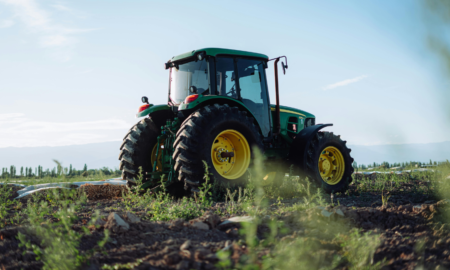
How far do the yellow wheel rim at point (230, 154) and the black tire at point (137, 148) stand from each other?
54.7 inches

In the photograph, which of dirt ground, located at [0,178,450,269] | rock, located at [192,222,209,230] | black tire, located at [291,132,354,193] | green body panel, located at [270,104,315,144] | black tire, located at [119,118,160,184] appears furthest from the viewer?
green body panel, located at [270,104,315,144]

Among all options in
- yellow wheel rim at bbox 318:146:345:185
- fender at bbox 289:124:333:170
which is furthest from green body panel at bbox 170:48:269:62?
yellow wheel rim at bbox 318:146:345:185

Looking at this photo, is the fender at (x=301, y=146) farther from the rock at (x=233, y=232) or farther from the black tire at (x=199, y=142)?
the rock at (x=233, y=232)

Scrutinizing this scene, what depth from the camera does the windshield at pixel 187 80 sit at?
5949 millimetres

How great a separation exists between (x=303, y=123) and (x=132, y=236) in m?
5.85

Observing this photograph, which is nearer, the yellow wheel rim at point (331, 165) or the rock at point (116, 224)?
the rock at point (116, 224)

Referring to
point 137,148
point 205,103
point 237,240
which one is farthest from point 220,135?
point 237,240

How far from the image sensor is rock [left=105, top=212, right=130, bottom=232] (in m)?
2.81

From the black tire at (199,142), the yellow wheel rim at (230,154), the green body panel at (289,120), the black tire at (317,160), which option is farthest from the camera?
the green body panel at (289,120)

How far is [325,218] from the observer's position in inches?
123

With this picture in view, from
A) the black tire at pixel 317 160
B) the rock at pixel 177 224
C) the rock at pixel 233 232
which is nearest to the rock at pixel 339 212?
the rock at pixel 233 232

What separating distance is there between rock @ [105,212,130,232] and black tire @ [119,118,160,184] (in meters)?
3.09

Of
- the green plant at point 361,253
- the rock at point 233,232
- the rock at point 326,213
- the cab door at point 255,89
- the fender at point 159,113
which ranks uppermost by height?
the cab door at point 255,89

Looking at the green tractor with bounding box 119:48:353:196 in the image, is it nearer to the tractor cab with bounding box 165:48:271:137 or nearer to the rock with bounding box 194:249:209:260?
the tractor cab with bounding box 165:48:271:137
